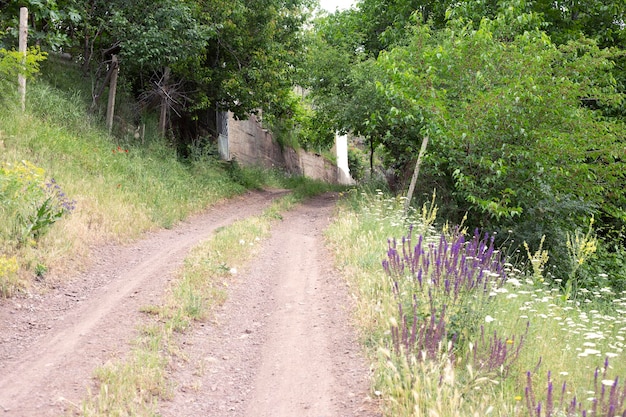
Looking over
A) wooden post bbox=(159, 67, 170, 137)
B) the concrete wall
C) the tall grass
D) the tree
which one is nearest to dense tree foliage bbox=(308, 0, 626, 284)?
the tree

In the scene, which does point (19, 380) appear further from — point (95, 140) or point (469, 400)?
point (95, 140)

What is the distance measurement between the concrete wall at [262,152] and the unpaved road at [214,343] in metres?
15.9

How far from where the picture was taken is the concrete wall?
84.0 feet

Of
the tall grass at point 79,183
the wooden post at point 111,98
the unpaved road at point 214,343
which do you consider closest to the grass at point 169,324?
the unpaved road at point 214,343

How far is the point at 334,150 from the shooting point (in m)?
44.1

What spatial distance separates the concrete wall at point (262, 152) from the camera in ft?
84.0

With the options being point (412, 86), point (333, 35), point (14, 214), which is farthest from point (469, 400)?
point (333, 35)

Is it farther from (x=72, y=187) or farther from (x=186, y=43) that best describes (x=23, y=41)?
(x=186, y=43)

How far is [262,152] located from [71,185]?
19.7 metres

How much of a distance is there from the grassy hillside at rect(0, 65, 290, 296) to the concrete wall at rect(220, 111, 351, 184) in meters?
7.92

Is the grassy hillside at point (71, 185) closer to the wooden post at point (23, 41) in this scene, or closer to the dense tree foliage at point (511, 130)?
the wooden post at point (23, 41)

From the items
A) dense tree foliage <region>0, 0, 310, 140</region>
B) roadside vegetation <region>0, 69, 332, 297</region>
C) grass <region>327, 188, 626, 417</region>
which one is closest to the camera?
grass <region>327, 188, 626, 417</region>

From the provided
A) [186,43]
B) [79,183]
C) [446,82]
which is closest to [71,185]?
[79,183]

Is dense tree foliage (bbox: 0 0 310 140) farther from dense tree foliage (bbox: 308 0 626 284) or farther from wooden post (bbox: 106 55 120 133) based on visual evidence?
dense tree foliage (bbox: 308 0 626 284)
